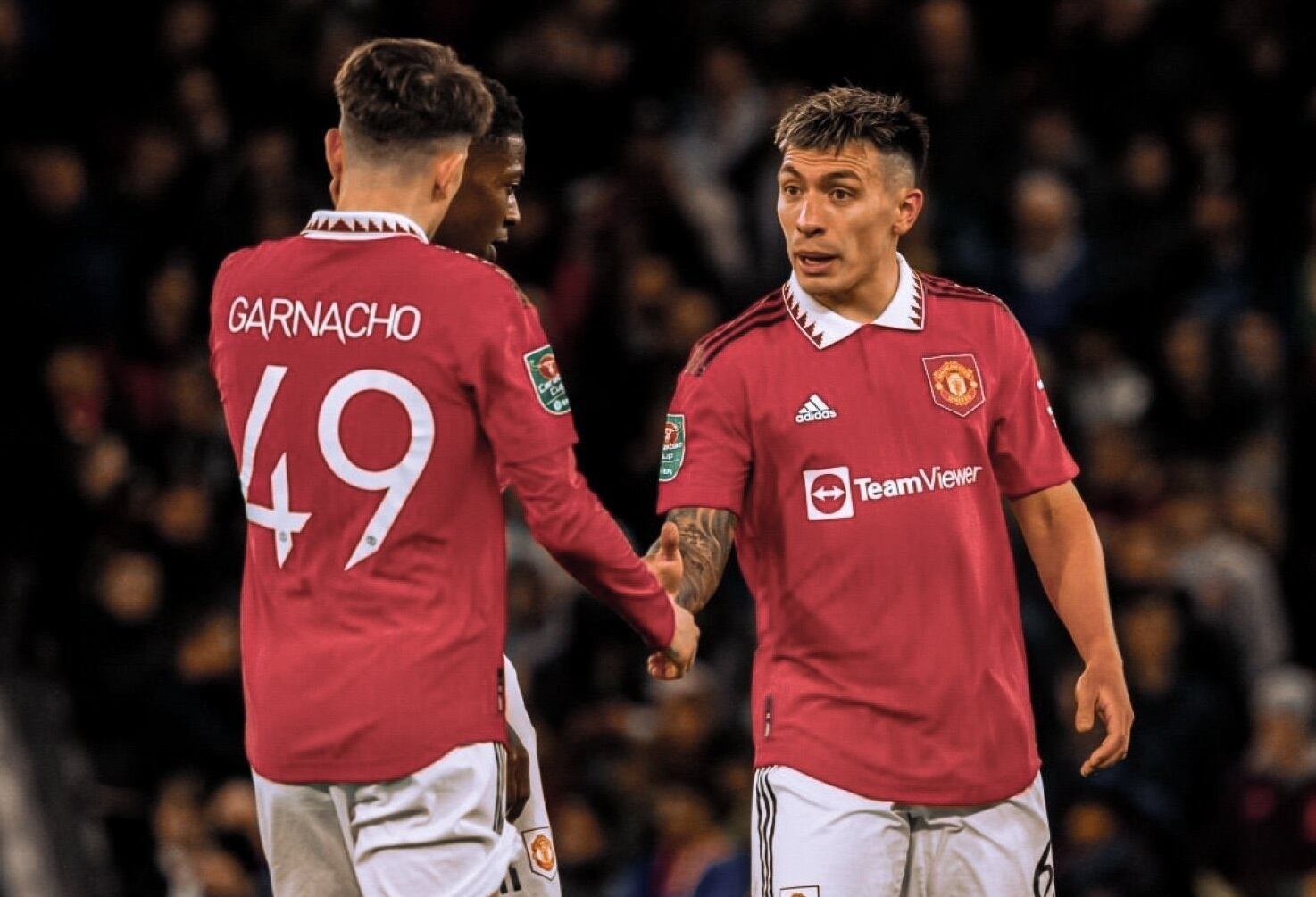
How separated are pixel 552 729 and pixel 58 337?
3.12m

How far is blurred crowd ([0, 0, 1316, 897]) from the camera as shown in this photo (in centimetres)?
944

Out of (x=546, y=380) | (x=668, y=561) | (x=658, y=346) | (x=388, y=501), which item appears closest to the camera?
(x=388, y=501)

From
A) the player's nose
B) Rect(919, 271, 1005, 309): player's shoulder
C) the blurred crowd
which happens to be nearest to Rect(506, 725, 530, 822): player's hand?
the player's nose

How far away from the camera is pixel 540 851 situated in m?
4.93

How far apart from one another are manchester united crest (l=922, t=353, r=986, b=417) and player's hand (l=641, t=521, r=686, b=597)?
0.69 metres

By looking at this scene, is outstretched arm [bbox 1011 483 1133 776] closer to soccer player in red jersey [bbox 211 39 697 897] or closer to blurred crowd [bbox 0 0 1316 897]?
soccer player in red jersey [bbox 211 39 697 897]

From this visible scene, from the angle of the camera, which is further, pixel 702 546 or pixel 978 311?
pixel 978 311

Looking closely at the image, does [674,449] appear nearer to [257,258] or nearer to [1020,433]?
[1020,433]

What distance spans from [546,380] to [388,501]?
1.30 feet

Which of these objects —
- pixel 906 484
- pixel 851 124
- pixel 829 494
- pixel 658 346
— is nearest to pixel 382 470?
pixel 829 494

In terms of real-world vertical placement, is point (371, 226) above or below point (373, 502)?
above

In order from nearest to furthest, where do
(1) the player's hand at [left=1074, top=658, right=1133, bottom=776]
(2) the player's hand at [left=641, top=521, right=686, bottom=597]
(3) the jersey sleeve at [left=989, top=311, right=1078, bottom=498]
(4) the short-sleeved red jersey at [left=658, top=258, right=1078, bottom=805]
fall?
(2) the player's hand at [left=641, top=521, right=686, bottom=597] → (4) the short-sleeved red jersey at [left=658, top=258, right=1078, bottom=805] → (1) the player's hand at [left=1074, top=658, right=1133, bottom=776] → (3) the jersey sleeve at [left=989, top=311, right=1078, bottom=498]

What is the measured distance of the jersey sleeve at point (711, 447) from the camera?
5223mm

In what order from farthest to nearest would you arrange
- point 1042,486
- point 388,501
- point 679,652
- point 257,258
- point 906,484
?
point 1042,486, point 906,484, point 679,652, point 257,258, point 388,501
